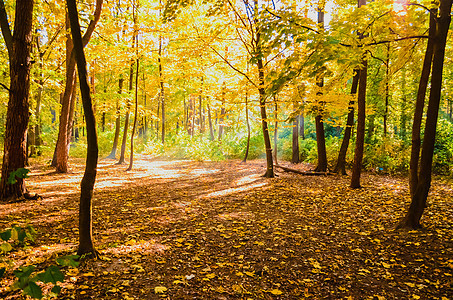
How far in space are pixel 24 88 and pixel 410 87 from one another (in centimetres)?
1598

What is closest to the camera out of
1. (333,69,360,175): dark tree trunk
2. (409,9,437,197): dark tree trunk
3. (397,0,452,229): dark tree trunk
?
(397,0,452,229): dark tree trunk

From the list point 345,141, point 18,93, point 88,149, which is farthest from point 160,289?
point 345,141

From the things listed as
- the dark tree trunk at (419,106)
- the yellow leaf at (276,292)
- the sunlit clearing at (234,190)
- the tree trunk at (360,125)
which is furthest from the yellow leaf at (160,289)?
the tree trunk at (360,125)

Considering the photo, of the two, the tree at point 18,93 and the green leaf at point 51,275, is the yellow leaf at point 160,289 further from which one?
the tree at point 18,93

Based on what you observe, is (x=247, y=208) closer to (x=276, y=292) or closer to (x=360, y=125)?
(x=276, y=292)

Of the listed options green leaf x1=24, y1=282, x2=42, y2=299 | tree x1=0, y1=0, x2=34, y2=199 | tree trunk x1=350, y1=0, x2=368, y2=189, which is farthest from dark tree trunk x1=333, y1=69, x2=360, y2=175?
green leaf x1=24, y1=282, x2=42, y2=299

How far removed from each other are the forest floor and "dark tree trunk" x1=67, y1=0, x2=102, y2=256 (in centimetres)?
36

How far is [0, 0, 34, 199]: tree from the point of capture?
5.25 meters

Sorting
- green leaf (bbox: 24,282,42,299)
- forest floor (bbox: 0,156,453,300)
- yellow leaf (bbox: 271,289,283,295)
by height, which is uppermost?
green leaf (bbox: 24,282,42,299)

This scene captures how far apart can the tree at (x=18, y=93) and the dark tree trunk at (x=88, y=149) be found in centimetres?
326

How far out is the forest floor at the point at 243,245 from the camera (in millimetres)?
2998

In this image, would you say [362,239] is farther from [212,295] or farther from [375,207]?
[212,295]

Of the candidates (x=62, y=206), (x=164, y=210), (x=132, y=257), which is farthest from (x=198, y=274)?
(x=62, y=206)

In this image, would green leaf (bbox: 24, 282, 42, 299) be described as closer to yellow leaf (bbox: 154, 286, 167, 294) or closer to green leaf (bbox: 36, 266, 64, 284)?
green leaf (bbox: 36, 266, 64, 284)
